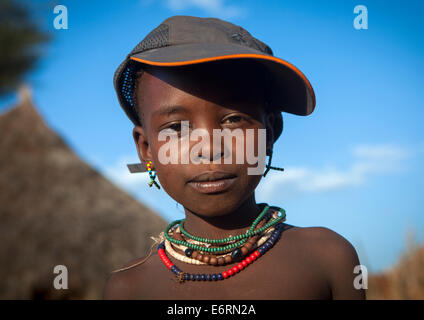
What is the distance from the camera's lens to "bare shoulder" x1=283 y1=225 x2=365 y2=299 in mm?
2051

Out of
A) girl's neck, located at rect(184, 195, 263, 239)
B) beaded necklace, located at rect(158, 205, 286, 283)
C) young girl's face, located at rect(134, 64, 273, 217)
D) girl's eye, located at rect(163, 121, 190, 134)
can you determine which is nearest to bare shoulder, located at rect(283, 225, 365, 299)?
beaded necklace, located at rect(158, 205, 286, 283)

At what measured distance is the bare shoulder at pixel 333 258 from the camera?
2.05 m

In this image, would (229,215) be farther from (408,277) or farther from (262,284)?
(408,277)

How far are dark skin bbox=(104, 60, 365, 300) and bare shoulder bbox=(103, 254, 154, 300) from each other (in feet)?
0.11

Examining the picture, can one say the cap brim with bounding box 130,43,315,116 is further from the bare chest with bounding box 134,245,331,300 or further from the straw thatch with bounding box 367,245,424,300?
the straw thatch with bounding box 367,245,424,300

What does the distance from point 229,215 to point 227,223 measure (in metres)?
0.05

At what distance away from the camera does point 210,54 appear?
185 centimetres

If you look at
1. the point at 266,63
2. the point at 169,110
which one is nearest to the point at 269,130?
the point at 266,63

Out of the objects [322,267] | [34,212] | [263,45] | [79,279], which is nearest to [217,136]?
[263,45]

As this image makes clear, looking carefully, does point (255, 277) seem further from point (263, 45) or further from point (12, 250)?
point (12, 250)

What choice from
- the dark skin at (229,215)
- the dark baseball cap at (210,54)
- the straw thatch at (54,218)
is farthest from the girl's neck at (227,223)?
the straw thatch at (54,218)

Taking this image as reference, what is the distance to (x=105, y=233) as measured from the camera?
11.0m

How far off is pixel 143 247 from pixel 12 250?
3.30 metres

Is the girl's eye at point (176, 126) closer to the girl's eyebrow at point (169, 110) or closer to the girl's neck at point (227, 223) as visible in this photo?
the girl's eyebrow at point (169, 110)
